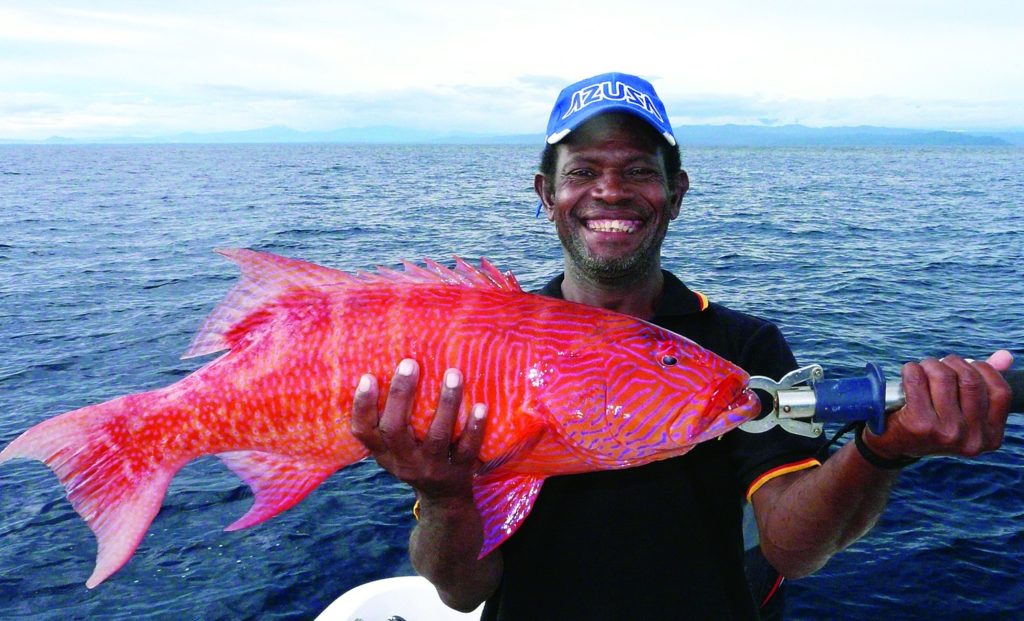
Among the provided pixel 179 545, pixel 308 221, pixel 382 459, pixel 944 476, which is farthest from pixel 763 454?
pixel 308 221

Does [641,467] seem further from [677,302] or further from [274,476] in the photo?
[274,476]

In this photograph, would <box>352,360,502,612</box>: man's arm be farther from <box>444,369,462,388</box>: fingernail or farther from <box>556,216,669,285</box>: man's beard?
<box>556,216,669,285</box>: man's beard

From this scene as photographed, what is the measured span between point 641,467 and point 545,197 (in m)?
1.60

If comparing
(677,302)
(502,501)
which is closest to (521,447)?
(502,501)

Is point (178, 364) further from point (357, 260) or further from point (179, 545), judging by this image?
point (357, 260)

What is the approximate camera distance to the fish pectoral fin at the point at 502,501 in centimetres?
263

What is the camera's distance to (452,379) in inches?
97.8

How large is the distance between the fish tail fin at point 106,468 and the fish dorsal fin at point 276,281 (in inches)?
15.2

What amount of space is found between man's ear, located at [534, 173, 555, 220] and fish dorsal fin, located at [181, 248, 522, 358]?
3.31 ft

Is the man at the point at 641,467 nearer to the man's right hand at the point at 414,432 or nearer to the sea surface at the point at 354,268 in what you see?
the man's right hand at the point at 414,432

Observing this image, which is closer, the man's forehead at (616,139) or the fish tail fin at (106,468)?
the fish tail fin at (106,468)

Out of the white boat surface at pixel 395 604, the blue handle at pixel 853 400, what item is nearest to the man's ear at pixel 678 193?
the blue handle at pixel 853 400

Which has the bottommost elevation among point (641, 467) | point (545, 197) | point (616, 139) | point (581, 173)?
point (641, 467)

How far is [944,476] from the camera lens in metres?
9.30
